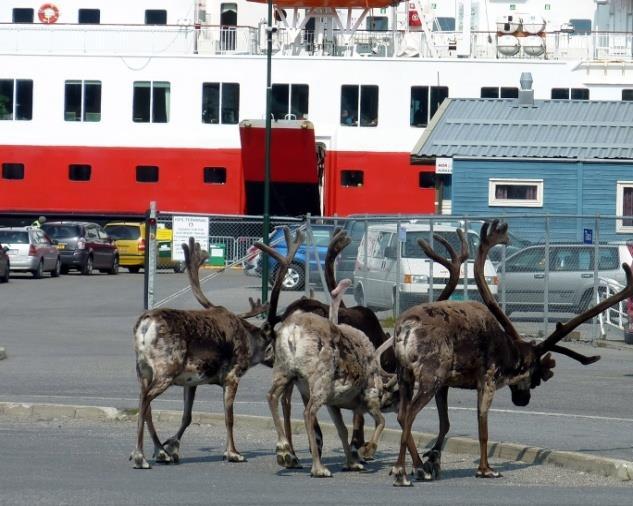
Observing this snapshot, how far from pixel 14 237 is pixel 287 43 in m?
14.5

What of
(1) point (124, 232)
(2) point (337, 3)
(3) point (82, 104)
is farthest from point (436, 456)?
(3) point (82, 104)

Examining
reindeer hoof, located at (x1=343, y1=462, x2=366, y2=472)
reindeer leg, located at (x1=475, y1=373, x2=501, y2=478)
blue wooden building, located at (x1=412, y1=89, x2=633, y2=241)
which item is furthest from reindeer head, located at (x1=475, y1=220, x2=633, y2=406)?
blue wooden building, located at (x1=412, y1=89, x2=633, y2=241)

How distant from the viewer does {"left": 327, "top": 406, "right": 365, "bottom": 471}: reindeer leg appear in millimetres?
10859

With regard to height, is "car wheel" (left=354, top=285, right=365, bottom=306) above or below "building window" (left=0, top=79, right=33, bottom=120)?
below

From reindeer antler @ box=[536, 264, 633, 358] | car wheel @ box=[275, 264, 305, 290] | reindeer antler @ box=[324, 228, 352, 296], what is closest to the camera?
reindeer antler @ box=[536, 264, 633, 358]

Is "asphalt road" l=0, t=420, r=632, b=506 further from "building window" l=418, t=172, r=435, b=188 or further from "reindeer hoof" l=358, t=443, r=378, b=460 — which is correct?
"building window" l=418, t=172, r=435, b=188

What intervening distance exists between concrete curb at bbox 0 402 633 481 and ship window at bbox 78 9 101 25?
4620 centimetres

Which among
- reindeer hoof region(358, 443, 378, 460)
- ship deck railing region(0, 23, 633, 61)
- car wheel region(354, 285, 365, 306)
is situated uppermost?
ship deck railing region(0, 23, 633, 61)

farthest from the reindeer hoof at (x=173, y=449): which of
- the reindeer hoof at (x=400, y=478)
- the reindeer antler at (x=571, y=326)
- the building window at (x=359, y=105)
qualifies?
the building window at (x=359, y=105)

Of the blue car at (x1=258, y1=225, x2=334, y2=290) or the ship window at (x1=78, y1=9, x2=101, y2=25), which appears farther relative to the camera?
the ship window at (x1=78, y1=9, x2=101, y2=25)

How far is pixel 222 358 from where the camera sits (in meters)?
11.1

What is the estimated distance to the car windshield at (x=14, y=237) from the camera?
4212cm

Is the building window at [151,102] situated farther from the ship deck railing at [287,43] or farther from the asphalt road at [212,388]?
the asphalt road at [212,388]

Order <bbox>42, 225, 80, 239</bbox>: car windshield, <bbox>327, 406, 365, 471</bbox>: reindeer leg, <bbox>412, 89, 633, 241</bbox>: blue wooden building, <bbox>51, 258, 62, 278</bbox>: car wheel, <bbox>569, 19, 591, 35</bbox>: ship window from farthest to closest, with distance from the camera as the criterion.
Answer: <bbox>569, 19, 591, 35</bbox>: ship window
<bbox>42, 225, 80, 239</bbox>: car windshield
<bbox>51, 258, 62, 278</bbox>: car wheel
<bbox>412, 89, 633, 241</bbox>: blue wooden building
<bbox>327, 406, 365, 471</bbox>: reindeer leg
